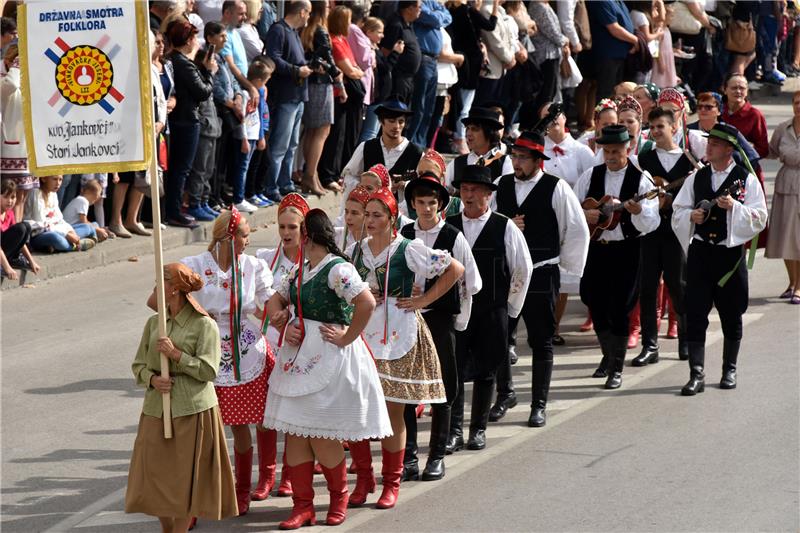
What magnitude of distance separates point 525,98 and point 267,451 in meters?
Result: 13.0

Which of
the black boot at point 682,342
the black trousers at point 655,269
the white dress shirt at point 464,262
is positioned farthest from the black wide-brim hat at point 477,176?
the black boot at point 682,342

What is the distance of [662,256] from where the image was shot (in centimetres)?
1230

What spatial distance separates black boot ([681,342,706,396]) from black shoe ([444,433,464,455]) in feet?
7.08

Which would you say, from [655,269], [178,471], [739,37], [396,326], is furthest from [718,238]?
[739,37]

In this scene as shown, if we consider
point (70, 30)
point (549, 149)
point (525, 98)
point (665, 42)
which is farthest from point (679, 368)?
point (665, 42)

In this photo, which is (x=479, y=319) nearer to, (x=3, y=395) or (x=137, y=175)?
(x=3, y=395)

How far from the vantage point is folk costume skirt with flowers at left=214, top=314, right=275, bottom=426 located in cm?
870

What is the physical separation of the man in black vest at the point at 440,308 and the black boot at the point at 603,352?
269cm

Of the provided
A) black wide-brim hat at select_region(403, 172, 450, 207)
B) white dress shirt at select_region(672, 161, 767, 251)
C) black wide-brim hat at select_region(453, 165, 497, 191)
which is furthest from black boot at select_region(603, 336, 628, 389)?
black wide-brim hat at select_region(403, 172, 450, 207)

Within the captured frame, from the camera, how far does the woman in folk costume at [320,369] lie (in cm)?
827

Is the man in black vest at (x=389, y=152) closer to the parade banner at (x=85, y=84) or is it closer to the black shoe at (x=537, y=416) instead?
the black shoe at (x=537, y=416)

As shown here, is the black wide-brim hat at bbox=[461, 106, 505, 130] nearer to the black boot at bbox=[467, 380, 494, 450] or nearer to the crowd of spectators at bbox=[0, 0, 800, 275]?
the crowd of spectators at bbox=[0, 0, 800, 275]

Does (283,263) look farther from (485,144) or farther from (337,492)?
(485,144)

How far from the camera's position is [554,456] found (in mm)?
9820
